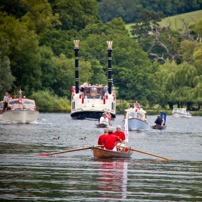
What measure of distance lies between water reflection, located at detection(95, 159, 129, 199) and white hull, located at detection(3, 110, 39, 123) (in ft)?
119

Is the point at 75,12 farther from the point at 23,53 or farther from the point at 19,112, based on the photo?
the point at 19,112

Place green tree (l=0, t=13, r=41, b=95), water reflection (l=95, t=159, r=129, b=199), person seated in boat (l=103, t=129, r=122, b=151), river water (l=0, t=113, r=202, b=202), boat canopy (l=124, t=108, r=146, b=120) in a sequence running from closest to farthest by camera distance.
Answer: river water (l=0, t=113, r=202, b=202) → water reflection (l=95, t=159, r=129, b=199) → person seated in boat (l=103, t=129, r=122, b=151) → boat canopy (l=124, t=108, r=146, b=120) → green tree (l=0, t=13, r=41, b=95)

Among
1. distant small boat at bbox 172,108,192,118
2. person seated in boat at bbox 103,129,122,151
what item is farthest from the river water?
distant small boat at bbox 172,108,192,118

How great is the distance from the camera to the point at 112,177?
21.9 meters

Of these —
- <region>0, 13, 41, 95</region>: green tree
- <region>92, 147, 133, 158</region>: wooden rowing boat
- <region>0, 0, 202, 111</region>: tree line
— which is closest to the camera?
<region>92, 147, 133, 158</region>: wooden rowing boat

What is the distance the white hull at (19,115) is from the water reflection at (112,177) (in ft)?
119

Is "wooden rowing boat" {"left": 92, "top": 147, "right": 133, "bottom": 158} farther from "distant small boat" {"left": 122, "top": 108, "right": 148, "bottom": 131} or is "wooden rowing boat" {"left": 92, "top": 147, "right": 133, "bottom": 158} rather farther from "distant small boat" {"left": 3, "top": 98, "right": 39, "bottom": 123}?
"distant small boat" {"left": 3, "top": 98, "right": 39, "bottom": 123}

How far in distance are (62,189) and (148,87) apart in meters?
106

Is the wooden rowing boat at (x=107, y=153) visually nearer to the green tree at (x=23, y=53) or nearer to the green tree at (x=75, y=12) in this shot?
the green tree at (x=23, y=53)

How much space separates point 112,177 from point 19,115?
4247 cm

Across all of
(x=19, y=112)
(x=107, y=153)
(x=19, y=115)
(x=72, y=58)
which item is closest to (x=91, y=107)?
(x=19, y=115)

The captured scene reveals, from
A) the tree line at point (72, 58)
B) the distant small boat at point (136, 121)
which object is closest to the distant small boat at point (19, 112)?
the distant small boat at point (136, 121)

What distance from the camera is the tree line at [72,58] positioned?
94.4 meters

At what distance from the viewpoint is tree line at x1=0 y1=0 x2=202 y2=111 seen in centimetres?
9444
